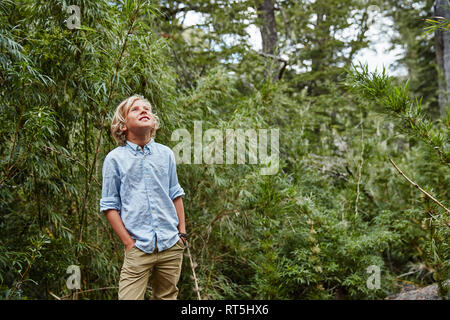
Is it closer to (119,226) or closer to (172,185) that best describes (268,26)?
(172,185)

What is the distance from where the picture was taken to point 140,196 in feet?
5.24

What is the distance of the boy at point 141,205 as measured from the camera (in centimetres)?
156

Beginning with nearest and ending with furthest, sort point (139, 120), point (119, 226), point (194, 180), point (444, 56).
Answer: point (119, 226) < point (139, 120) < point (194, 180) < point (444, 56)

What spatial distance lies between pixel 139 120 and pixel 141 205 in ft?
1.32

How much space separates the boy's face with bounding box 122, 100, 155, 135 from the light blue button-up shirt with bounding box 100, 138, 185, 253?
8 cm

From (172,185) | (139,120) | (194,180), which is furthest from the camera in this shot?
(194,180)

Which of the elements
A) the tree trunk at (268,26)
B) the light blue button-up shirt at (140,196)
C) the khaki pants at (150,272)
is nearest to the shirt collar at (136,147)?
the light blue button-up shirt at (140,196)

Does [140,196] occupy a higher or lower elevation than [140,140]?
lower

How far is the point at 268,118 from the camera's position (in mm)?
3693

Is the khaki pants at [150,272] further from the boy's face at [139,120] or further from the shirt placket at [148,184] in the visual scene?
the boy's face at [139,120]

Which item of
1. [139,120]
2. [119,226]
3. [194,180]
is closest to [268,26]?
[194,180]

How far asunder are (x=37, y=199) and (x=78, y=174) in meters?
0.33

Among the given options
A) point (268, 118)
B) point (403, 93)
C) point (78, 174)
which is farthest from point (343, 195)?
point (78, 174)

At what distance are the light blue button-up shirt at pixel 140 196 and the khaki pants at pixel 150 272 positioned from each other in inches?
1.8
